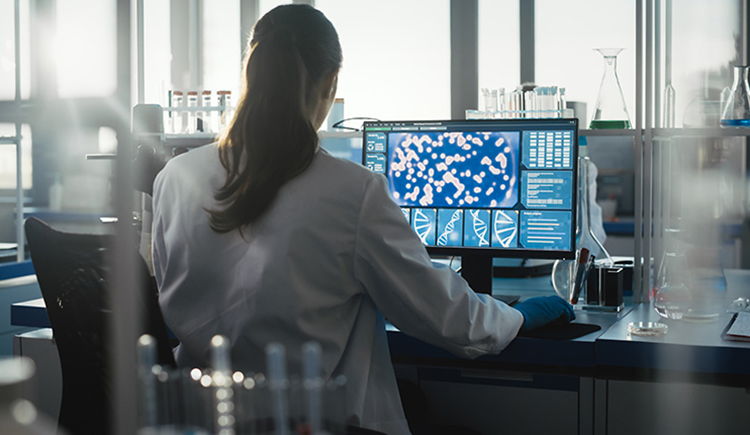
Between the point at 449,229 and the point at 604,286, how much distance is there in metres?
0.36

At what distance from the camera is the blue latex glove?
4.59 feet

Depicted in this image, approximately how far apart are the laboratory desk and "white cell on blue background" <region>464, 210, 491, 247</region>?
0.27 metres

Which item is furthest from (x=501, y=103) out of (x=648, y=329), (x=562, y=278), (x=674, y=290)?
(x=648, y=329)

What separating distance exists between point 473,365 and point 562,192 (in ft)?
1.44

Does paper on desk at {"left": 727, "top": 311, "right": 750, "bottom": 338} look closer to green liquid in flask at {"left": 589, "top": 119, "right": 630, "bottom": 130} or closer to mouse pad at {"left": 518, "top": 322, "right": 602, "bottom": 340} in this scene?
mouse pad at {"left": 518, "top": 322, "right": 602, "bottom": 340}

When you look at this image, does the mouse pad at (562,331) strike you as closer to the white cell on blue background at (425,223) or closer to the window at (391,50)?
the white cell on blue background at (425,223)

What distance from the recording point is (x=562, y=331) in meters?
1.42

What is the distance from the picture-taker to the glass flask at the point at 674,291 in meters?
1.54

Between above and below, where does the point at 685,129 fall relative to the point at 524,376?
above

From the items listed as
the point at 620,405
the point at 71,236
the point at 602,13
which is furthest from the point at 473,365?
the point at 602,13

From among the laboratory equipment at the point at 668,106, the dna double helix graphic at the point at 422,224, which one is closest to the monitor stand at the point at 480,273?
the dna double helix graphic at the point at 422,224

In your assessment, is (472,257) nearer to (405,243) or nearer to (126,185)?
(405,243)

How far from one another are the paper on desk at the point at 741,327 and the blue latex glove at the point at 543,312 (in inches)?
11.2

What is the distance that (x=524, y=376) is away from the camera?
4.77 feet
